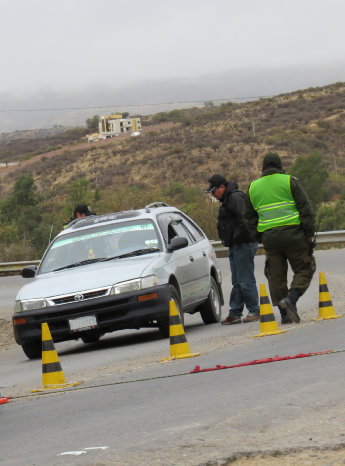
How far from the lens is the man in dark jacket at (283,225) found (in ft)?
37.7

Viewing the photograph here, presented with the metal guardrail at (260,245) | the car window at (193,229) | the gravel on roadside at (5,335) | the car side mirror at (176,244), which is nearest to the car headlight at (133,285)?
the car side mirror at (176,244)

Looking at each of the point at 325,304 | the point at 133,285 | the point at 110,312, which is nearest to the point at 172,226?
the point at 133,285

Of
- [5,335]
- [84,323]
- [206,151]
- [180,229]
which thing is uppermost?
[180,229]

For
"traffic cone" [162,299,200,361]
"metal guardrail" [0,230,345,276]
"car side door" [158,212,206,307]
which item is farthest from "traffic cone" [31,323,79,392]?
"metal guardrail" [0,230,345,276]

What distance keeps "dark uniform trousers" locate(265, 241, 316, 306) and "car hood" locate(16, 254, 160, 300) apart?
141 centimetres

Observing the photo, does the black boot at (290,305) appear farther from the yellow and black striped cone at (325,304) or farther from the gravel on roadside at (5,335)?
the gravel on roadside at (5,335)

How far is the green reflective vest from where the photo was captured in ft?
38.0

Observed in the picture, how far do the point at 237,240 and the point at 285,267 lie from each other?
170 cm

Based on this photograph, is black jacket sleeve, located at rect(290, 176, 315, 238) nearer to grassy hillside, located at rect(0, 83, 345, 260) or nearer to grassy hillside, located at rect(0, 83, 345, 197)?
grassy hillside, located at rect(0, 83, 345, 260)

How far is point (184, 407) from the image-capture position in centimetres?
660

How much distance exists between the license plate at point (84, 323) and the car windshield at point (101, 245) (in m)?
1.25

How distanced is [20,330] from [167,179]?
65.3 meters

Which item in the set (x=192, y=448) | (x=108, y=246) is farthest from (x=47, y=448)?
(x=108, y=246)

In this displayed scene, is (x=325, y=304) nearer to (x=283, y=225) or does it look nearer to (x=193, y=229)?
(x=283, y=225)
